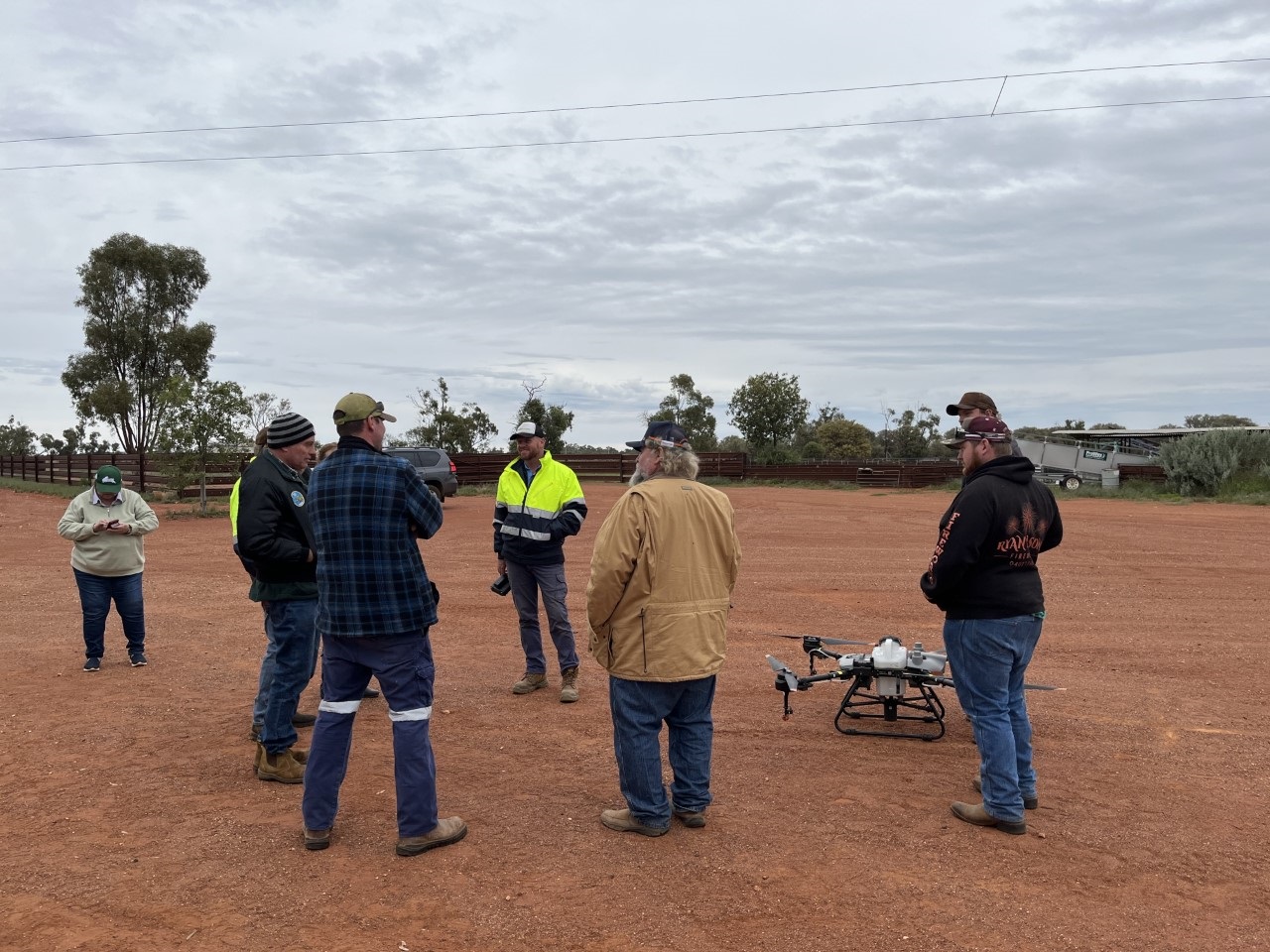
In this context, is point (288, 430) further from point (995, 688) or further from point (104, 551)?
point (995, 688)

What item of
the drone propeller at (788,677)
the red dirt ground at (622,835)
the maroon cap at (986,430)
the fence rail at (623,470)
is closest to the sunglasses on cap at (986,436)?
the maroon cap at (986,430)

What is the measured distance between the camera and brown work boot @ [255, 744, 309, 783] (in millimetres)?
4922

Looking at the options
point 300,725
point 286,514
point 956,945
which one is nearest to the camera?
point 956,945

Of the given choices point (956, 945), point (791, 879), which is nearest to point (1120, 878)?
point (956, 945)

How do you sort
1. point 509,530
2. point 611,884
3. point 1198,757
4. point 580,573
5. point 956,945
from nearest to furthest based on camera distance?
1. point 956,945
2. point 611,884
3. point 1198,757
4. point 509,530
5. point 580,573

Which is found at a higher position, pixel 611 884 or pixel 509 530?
pixel 509 530

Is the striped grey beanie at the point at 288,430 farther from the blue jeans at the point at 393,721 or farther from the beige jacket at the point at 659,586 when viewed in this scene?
the beige jacket at the point at 659,586

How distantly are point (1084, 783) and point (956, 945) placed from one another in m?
1.99

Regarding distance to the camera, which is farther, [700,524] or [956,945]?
[700,524]

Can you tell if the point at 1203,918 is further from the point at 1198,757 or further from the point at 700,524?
the point at 700,524

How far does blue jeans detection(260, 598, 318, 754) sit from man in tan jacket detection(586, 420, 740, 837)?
169cm

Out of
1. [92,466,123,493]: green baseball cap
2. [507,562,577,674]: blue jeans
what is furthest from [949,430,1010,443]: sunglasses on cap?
[92,466,123,493]: green baseball cap

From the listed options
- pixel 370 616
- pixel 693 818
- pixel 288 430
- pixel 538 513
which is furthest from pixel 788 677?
pixel 288 430

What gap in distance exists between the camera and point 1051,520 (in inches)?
174
